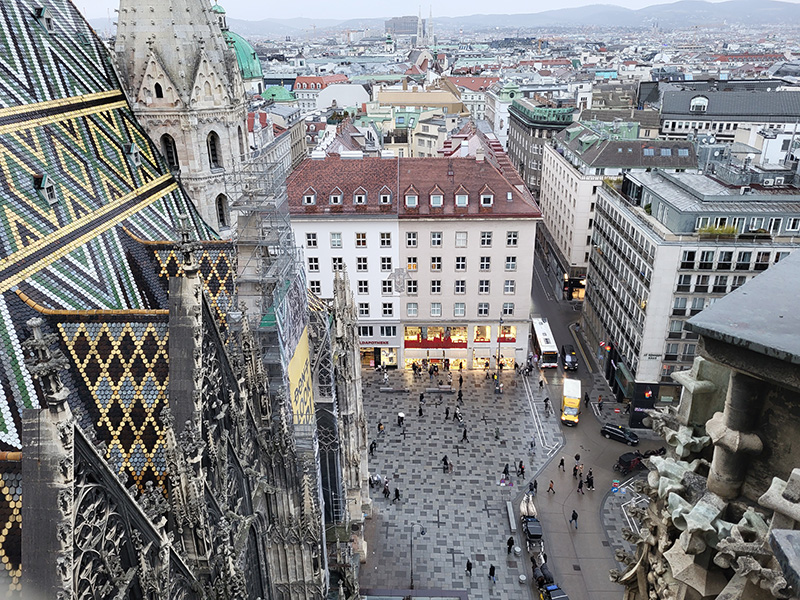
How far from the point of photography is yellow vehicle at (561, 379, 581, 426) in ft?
145

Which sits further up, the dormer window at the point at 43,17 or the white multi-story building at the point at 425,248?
the dormer window at the point at 43,17

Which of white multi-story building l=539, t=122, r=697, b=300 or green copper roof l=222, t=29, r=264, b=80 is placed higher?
green copper roof l=222, t=29, r=264, b=80

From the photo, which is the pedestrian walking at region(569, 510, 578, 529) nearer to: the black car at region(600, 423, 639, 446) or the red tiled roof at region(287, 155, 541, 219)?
the black car at region(600, 423, 639, 446)

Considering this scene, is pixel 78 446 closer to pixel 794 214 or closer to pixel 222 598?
pixel 222 598

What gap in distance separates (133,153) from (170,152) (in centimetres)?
340

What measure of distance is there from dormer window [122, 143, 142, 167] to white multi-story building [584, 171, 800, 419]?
1285 inches

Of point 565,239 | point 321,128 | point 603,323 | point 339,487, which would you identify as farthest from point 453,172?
point 321,128

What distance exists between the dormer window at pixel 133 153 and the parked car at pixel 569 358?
127 feet

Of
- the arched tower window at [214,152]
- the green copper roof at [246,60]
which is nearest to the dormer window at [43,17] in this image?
the arched tower window at [214,152]

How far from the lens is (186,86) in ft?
92.8

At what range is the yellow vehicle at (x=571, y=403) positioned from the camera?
44188 millimetres

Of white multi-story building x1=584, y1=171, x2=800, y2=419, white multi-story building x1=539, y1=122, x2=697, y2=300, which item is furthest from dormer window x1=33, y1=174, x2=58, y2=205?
white multi-story building x1=539, y1=122, x2=697, y2=300

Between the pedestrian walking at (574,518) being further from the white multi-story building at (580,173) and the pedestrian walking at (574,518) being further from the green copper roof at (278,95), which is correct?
the green copper roof at (278,95)

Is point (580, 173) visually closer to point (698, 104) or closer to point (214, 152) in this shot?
point (698, 104)
